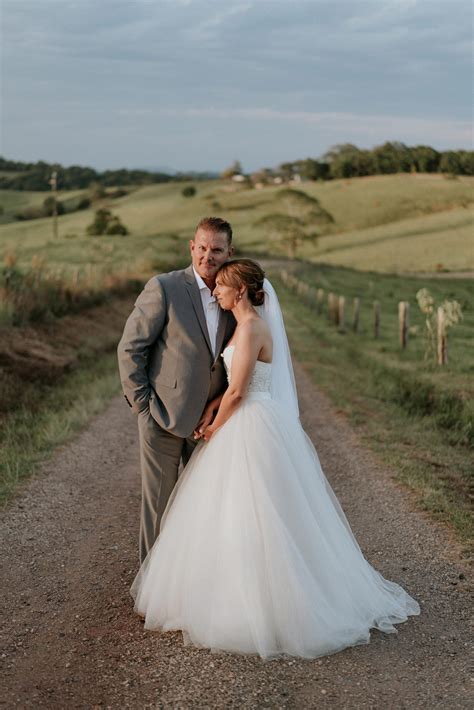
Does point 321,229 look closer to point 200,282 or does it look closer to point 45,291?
point 45,291

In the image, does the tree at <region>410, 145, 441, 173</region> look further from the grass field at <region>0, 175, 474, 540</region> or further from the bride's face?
the bride's face

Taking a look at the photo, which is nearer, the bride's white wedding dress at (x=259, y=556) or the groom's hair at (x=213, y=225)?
the bride's white wedding dress at (x=259, y=556)

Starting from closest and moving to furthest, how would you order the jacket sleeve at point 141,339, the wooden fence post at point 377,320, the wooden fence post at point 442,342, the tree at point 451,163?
1. the jacket sleeve at point 141,339
2. the wooden fence post at point 442,342
3. the tree at point 451,163
4. the wooden fence post at point 377,320

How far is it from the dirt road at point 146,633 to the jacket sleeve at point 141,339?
1.28 m

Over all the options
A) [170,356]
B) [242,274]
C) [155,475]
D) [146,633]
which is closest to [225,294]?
[242,274]

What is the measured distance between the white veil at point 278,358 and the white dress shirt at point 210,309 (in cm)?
25

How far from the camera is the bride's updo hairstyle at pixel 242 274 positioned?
4.73m

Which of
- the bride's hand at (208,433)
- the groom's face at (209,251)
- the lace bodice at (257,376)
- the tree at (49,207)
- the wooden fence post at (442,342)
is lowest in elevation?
the wooden fence post at (442,342)

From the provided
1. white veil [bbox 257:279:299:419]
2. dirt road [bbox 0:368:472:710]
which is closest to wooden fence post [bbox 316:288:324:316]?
dirt road [bbox 0:368:472:710]

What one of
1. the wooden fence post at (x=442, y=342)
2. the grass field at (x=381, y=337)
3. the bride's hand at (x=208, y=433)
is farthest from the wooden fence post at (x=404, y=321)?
the bride's hand at (x=208, y=433)

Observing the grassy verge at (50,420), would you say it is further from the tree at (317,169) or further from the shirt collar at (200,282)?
the tree at (317,169)

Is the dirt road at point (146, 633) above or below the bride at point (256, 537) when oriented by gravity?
below

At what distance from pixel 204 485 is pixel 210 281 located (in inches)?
43.9

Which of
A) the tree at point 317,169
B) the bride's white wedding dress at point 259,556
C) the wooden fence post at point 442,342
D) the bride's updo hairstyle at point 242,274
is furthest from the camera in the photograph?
the tree at point 317,169
